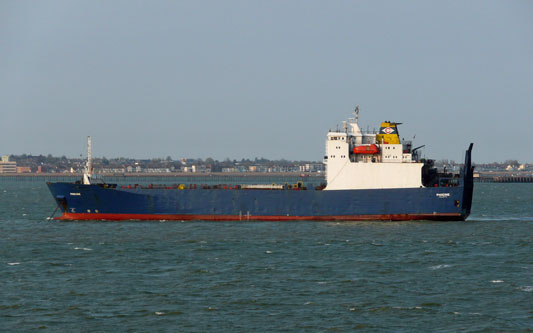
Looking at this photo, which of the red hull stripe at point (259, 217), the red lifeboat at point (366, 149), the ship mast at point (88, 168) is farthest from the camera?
the ship mast at point (88, 168)

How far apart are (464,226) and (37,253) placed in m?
31.7

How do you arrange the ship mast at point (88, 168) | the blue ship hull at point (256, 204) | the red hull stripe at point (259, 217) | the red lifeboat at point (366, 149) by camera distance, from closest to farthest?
1. the blue ship hull at point (256, 204)
2. the red hull stripe at point (259, 217)
3. the red lifeboat at point (366, 149)
4. the ship mast at point (88, 168)

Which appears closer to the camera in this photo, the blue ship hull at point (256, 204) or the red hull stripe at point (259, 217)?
the blue ship hull at point (256, 204)

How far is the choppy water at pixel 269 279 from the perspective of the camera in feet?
86.6

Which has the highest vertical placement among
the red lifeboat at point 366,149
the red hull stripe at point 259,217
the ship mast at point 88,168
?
the red lifeboat at point 366,149

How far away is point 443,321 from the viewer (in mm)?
26109

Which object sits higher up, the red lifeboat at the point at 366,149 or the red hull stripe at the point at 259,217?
the red lifeboat at the point at 366,149

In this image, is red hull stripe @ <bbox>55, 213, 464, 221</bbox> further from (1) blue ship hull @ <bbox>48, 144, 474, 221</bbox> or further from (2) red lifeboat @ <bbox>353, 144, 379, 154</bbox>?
(2) red lifeboat @ <bbox>353, 144, 379, 154</bbox>

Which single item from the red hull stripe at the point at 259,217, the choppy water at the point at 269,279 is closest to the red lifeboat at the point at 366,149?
the red hull stripe at the point at 259,217

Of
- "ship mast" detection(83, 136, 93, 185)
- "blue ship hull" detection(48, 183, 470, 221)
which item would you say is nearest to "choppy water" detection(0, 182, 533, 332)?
"blue ship hull" detection(48, 183, 470, 221)

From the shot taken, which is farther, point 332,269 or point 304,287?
point 332,269

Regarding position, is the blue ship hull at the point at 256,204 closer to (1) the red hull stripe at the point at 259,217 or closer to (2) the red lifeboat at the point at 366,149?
(1) the red hull stripe at the point at 259,217

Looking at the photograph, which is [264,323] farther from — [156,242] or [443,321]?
[156,242]

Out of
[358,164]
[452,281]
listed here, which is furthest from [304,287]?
[358,164]
